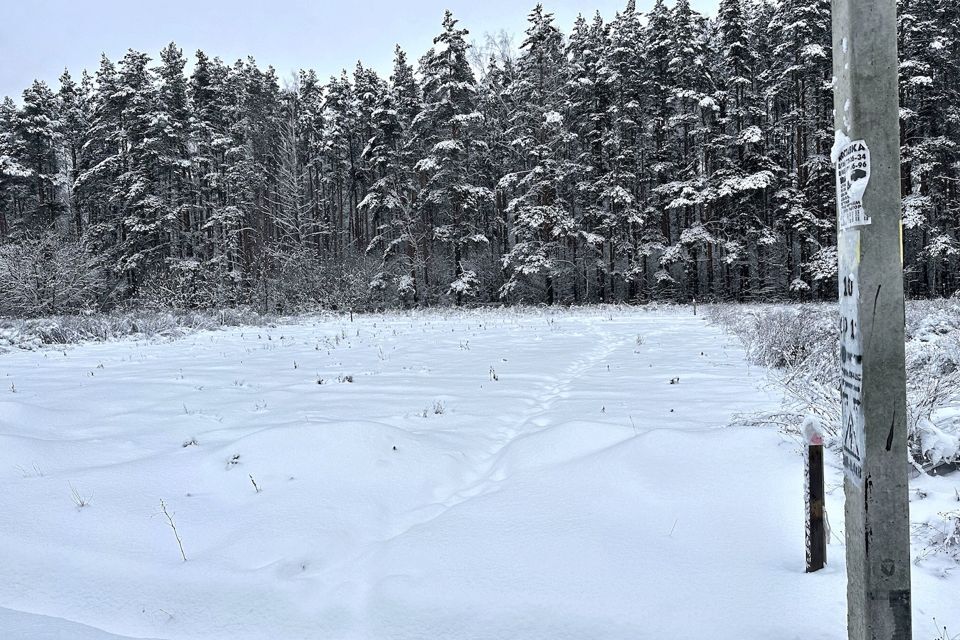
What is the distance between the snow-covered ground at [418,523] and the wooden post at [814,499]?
0.10 meters

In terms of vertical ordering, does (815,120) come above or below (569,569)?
above

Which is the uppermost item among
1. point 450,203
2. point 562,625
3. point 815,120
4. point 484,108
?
point 484,108

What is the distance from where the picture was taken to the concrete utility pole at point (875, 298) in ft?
4.69

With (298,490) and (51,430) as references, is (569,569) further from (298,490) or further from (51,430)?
(51,430)

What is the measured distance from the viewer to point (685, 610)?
7.08 ft

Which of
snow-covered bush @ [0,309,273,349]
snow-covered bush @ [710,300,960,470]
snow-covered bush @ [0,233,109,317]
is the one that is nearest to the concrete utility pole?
snow-covered bush @ [710,300,960,470]

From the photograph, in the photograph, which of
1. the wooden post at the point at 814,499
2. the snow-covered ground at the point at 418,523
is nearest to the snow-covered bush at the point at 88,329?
the snow-covered ground at the point at 418,523

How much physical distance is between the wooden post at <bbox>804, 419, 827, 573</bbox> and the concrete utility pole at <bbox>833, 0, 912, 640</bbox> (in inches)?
23.8

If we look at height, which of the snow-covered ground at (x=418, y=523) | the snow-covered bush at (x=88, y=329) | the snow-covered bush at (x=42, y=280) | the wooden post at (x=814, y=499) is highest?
the snow-covered bush at (x=42, y=280)

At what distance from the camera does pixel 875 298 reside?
1.45 metres

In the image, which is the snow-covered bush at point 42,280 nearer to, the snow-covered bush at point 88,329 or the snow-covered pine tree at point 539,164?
the snow-covered bush at point 88,329

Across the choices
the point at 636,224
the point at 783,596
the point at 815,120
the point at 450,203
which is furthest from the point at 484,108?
the point at 783,596

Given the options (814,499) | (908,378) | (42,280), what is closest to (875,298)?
(814,499)

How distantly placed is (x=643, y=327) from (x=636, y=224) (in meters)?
14.5
